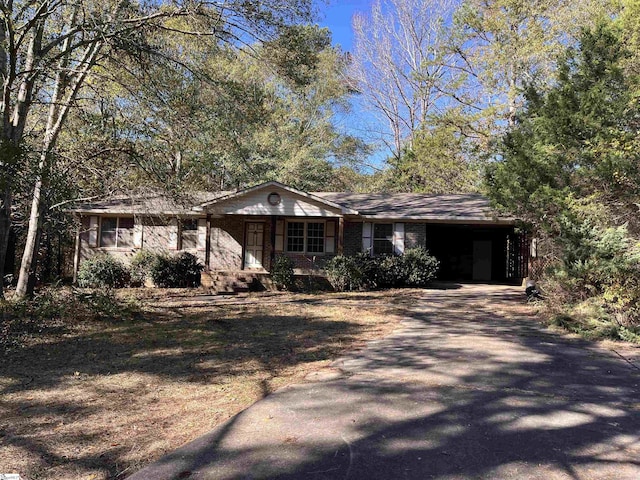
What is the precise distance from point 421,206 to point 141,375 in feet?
46.7

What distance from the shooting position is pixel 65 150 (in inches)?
385

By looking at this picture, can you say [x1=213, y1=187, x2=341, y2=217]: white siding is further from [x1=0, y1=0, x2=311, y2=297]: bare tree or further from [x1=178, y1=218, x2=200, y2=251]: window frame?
[x1=0, y1=0, x2=311, y2=297]: bare tree

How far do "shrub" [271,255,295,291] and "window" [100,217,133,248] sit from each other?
6.57 m

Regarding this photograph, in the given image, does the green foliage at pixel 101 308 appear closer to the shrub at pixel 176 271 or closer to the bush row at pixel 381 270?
the shrub at pixel 176 271

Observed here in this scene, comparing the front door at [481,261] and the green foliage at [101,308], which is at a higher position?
the front door at [481,261]

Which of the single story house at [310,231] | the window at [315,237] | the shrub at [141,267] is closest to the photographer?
the single story house at [310,231]

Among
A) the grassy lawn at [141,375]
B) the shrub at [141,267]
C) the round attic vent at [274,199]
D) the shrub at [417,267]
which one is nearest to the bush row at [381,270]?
the shrub at [417,267]

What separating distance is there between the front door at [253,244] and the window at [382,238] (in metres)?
4.50

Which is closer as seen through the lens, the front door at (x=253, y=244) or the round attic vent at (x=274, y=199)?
the round attic vent at (x=274, y=199)

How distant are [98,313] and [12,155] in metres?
3.79

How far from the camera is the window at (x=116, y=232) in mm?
18734

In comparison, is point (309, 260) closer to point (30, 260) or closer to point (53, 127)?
point (30, 260)

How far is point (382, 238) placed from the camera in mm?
17469

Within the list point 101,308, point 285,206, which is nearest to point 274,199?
point 285,206
